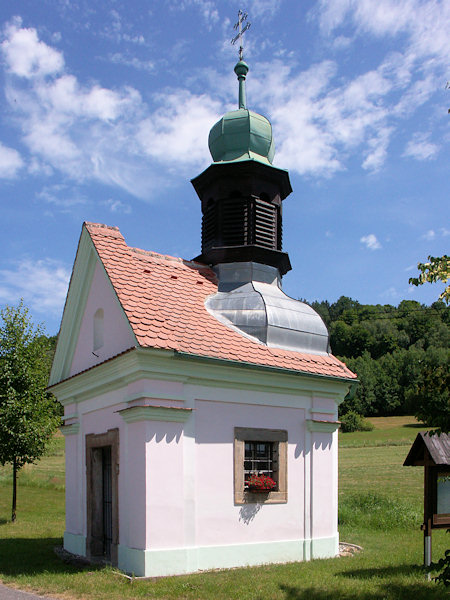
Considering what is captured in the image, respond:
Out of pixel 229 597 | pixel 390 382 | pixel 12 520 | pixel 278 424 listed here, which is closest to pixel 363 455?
pixel 12 520

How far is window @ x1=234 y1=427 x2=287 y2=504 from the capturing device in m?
9.94

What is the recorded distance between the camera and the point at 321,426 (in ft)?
36.6

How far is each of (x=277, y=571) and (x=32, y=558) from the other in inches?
197

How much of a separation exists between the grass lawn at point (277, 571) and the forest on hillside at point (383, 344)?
150ft

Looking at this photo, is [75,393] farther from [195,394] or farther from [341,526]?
[341,526]

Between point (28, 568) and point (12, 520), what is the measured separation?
26.1ft

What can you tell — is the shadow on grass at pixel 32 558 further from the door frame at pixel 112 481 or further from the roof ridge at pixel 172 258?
the roof ridge at pixel 172 258

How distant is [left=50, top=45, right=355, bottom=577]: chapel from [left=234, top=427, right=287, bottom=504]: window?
25 mm

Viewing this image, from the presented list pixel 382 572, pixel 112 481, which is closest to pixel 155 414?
pixel 112 481

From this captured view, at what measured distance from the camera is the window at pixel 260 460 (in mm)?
9938

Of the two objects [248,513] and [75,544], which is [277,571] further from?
[75,544]

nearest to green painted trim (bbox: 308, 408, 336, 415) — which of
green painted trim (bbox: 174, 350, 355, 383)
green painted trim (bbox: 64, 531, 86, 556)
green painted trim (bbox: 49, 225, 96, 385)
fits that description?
green painted trim (bbox: 174, 350, 355, 383)

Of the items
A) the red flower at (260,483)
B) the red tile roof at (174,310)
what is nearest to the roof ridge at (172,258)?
the red tile roof at (174,310)

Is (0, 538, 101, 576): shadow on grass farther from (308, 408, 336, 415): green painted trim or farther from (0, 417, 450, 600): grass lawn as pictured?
(308, 408, 336, 415): green painted trim
